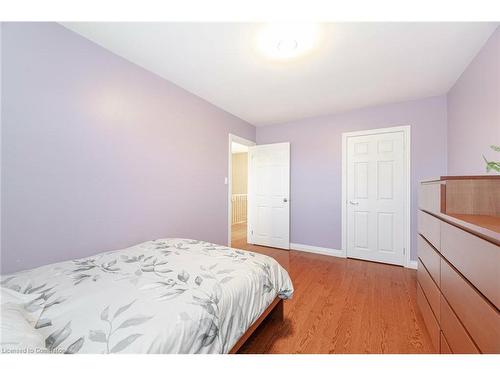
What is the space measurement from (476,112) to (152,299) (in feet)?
9.83

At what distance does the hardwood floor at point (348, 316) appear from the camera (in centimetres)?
140

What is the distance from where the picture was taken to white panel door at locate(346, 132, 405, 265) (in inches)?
113

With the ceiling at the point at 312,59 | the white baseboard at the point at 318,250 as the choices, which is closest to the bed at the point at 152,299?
the ceiling at the point at 312,59

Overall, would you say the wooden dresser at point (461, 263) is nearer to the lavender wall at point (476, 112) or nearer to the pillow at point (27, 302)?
the lavender wall at point (476, 112)

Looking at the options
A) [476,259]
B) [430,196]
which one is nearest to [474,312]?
[476,259]

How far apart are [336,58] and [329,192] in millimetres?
2043

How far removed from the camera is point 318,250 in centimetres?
344

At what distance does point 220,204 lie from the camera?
10.1ft

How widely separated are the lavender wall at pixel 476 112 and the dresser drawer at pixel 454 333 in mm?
1347

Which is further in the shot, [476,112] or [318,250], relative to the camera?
[318,250]

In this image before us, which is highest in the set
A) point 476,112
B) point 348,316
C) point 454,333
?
point 476,112

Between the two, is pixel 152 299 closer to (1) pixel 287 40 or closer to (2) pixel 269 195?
(1) pixel 287 40
